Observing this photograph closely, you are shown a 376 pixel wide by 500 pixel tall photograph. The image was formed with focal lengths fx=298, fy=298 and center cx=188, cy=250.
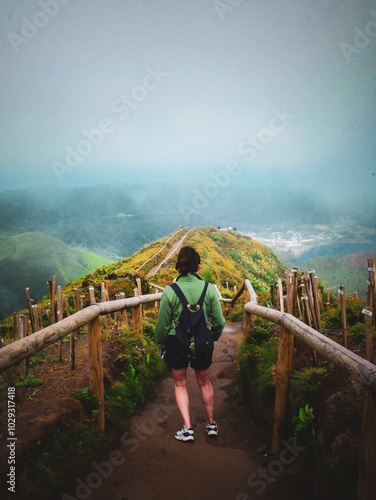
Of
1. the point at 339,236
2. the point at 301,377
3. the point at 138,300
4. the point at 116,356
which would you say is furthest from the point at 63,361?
the point at 339,236

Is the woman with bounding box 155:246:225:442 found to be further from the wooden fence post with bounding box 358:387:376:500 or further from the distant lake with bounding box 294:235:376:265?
the distant lake with bounding box 294:235:376:265

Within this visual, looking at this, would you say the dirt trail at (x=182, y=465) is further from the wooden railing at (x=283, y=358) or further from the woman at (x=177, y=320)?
the wooden railing at (x=283, y=358)

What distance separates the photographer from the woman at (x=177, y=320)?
311cm

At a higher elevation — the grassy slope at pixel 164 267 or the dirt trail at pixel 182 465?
the dirt trail at pixel 182 465

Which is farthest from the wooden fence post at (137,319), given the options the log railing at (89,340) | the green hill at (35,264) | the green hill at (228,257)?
the green hill at (35,264)

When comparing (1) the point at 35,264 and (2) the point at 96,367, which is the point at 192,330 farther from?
(1) the point at 35,264

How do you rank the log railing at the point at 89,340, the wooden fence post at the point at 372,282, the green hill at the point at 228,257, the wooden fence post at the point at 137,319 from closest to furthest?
the log railing at the point at 89,340 → the wooden fence post at the point at 372,282 → the wooden fence post at the point at 137,319 → the green hill at the point at 228,257

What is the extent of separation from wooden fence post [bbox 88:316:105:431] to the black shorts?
0.73m

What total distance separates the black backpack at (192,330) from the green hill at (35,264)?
36120 mm

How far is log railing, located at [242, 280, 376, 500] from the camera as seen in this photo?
5.46 ft

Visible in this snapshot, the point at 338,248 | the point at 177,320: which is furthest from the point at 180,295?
the point at 338,248

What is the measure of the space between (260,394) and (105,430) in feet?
6.13

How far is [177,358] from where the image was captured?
318 cm

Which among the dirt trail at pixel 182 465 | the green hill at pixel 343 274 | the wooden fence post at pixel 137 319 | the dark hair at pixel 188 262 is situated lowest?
the green hill at pixel 343 274
